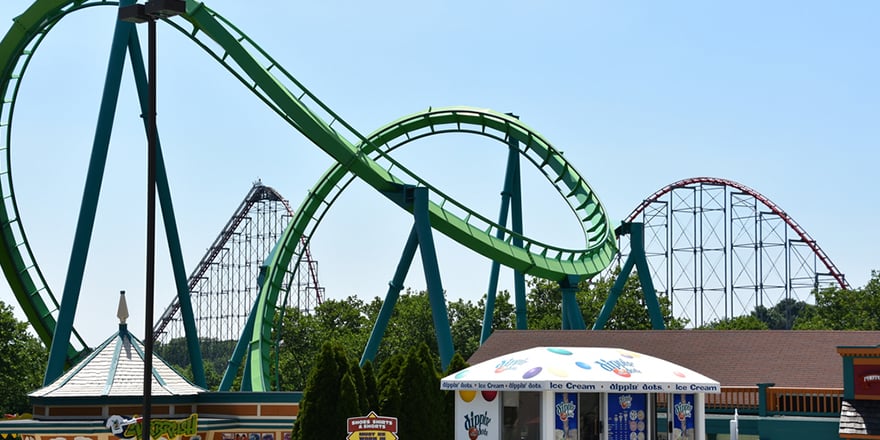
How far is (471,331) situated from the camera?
74.6 metres

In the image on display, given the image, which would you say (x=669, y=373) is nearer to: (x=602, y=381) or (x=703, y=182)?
(x=602, y=381)

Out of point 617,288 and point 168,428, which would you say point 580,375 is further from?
point 617,288

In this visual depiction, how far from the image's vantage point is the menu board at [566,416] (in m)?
23.7

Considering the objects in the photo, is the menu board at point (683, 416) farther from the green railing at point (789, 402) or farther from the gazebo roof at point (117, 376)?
the gazebo roof at point (117, 376)

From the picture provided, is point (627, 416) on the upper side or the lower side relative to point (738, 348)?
lower

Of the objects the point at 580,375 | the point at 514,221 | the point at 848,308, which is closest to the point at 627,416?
the point at 580,375

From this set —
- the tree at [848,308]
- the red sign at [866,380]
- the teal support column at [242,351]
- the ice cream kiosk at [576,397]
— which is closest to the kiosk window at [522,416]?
the ice cream kiosk at [576,397]

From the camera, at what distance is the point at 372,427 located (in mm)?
25203

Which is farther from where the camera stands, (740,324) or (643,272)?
(740,324)

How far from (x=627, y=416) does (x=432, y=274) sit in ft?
45.3

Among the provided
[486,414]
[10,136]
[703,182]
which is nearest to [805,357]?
[486,414]

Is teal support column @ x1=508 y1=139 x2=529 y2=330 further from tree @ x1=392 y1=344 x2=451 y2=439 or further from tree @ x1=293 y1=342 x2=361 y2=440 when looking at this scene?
tree @ x1=293 y1=342 x2=361 y2=440

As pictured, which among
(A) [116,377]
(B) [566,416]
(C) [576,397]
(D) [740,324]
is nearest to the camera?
(B) [566,416]

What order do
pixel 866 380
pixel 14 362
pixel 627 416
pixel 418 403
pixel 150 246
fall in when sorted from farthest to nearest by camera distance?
pixel 14 362 < pixel 418 403 < pixel 866 380 < pixel 627 416 < pixel 150 246
